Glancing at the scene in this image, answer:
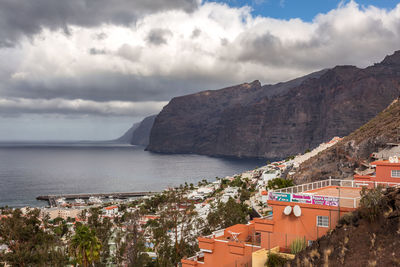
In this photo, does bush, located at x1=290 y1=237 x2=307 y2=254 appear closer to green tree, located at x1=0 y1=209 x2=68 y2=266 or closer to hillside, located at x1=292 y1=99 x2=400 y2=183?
green tree, located at x1=0 y1=209 x2=68 y2=266

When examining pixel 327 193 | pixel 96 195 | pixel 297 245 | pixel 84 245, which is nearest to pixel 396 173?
pixel 327 193

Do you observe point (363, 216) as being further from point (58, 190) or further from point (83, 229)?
point (58, 190)

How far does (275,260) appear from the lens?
15430 mm

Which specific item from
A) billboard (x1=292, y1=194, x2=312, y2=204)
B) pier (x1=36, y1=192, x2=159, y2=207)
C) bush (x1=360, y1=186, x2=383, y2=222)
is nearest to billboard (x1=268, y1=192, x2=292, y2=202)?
billboard (x1=292, y1=194, x2=312, y2=204)

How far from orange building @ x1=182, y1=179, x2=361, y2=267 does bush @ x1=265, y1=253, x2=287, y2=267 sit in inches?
38.3

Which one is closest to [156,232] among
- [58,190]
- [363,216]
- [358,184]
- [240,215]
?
[240,215]

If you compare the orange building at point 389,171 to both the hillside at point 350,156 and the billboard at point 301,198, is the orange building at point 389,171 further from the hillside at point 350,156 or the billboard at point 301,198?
the hillside at point 350,156

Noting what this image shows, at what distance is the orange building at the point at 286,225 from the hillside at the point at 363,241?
50.6 inches

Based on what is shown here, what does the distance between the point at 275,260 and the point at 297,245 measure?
130 centimetres

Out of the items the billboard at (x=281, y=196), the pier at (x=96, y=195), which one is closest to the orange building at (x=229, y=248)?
the billboard at (x=281, y=196)

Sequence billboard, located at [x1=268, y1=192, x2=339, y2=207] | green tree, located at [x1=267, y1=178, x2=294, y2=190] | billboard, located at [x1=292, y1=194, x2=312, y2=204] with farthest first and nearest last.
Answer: green tree, located at [x1=267, y1=178, x2=294, y2=190] < billboard, located at [x1=292, y1=194, x2=312, y2=204] < billboard, located at [x1=268, y1=192, x2=339, y2=207]

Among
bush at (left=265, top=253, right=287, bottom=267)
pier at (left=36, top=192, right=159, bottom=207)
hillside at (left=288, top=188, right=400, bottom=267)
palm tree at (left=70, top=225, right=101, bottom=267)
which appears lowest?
pier at (left=36, top=192, right=159, bottom=207)

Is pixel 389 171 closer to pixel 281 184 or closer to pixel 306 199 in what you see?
pixel 306 199

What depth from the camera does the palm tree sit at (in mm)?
24797
